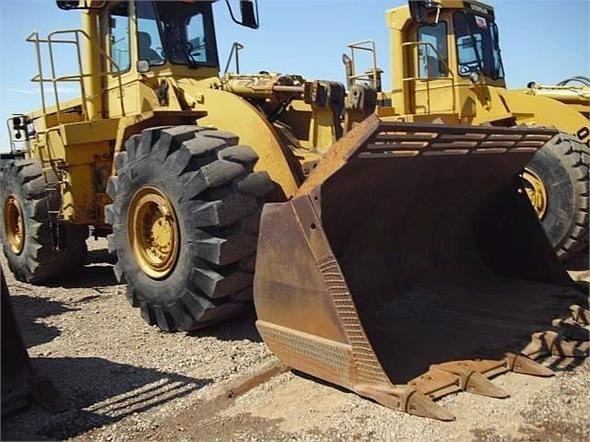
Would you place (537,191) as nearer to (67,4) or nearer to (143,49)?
(143,49)

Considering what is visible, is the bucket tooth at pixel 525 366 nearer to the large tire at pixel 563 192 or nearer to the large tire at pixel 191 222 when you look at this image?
the large tire at pixel 191 222

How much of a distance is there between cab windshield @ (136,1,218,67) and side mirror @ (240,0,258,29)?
551 mm

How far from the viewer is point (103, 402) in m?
3.76

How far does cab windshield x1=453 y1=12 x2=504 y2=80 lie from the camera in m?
8.62

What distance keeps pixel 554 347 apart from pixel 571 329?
0.36 metres

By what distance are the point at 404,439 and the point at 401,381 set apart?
51cm

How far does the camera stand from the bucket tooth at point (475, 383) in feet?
11.4

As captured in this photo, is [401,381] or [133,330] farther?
[133,330]

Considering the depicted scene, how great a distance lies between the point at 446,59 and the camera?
8.62 meters

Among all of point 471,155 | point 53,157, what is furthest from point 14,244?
point 471,155

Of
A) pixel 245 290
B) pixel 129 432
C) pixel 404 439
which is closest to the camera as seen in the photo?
pixel 404 439

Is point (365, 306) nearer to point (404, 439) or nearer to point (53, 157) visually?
point (404, 439)

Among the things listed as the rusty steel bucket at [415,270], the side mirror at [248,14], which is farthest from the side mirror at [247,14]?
the rusty steel bucket at [415,270]

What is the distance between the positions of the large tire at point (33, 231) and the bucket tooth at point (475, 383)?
5.45m
